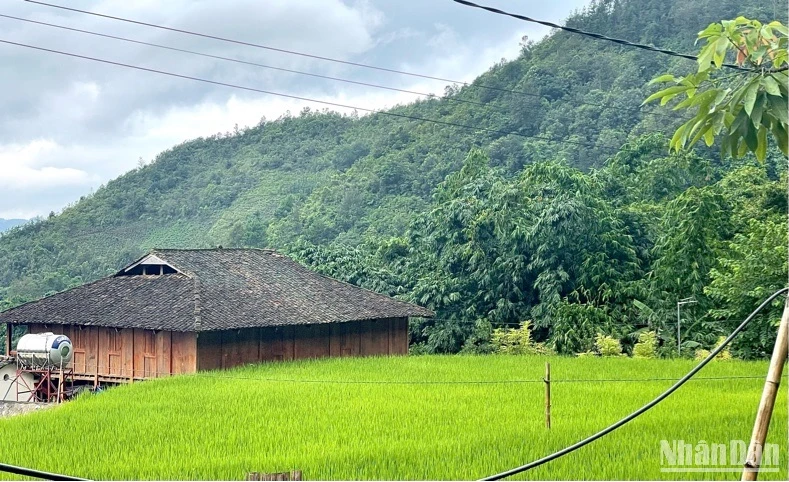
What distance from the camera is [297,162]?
2552 inches

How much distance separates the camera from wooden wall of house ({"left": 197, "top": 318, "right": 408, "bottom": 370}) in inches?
822

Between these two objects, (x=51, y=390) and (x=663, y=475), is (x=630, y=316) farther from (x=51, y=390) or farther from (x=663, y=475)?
(x=663, y=475)

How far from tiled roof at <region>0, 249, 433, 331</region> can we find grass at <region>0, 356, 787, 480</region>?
95.8 inches

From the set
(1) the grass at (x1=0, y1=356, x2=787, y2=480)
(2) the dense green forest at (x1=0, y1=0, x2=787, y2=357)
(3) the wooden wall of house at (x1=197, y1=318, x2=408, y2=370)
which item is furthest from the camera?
(2) the dense green forest at (x1=0, y1=0, x2=787, y2=357)

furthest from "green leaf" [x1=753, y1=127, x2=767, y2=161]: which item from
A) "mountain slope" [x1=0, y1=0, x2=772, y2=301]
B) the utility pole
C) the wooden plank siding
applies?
"mountain slope" [x1=0, y1=0, x2=772, y2=301]

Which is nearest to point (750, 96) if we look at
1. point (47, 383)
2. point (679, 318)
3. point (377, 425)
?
point (377, 425)

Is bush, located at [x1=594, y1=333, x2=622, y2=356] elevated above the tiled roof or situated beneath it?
situated beneath

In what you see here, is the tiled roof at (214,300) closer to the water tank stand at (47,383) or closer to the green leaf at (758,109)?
the water tank stand at (47,383)

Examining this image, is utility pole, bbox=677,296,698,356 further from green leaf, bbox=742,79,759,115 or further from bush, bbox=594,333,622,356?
green leaf, bbox=742,79,759,115

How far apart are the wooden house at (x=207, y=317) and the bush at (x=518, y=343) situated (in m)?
2.31

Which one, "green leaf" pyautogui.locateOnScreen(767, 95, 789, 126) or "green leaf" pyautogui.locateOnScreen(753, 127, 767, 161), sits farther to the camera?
"green leaf" pyautogui.locateOnScreen(753, 127, 767, 161)

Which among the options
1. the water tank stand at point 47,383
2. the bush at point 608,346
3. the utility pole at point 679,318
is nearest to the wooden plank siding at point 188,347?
the water tank stand at point 47,383

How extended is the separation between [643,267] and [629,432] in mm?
18953

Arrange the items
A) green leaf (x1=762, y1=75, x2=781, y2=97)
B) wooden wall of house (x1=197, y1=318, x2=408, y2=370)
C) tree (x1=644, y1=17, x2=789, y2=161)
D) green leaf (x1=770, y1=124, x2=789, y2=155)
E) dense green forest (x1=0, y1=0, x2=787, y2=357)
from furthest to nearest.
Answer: dense green forest (x1=0, y1=0, x2=787, y2=357) < wooden wall of house (x1=197, y1=318, x2=408, y2=370) < green leaf (x1=770, y1=124, x2=789, y2=155) < tree (x1=644, y1=17, x2=789, y2=161) < green leaf (x1=762, y1=75, x2=781, y2=97)
